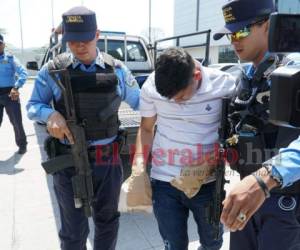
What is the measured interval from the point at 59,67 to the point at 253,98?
114cm

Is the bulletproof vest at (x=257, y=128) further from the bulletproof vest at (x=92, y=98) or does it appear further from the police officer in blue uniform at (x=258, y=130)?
the bulletproof vest at (x=92, y=98)

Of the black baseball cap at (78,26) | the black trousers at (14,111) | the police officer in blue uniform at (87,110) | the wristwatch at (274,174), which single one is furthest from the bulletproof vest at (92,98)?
the black trousers at (14,111)

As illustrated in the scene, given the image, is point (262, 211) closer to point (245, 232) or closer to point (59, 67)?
point (245, 232)

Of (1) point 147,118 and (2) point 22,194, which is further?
(2) point 22,194

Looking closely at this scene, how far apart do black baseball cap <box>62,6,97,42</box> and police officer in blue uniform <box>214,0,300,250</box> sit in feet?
2.72

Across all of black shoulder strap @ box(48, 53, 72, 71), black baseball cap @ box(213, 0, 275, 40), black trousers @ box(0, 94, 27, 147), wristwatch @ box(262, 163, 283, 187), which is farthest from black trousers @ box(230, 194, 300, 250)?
black trousers @ box(0, 94, 27, 147)

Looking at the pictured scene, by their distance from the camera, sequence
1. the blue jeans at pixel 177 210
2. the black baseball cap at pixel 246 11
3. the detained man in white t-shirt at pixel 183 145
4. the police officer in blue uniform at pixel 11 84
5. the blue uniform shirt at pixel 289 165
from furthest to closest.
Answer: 1. the police officer in blue uniform at pixel 11 84
2. the blue jeans at pixel 177 210
3. the detained man in white t-shirt at pixel 183 145
4. the black baseball cap at pixel 246 11
5. the blue uniform shirt at pixel 289 165

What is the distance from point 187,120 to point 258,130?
1.45ft

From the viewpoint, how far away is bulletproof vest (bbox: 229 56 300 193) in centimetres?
141

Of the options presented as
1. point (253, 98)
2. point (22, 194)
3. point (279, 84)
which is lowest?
point (22, 194)

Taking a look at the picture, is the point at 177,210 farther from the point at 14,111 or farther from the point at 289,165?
the point at 14,111

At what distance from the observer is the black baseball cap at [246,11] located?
59.5 inches

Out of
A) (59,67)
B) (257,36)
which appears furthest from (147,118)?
(257,36)

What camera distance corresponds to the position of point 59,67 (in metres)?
2.03
